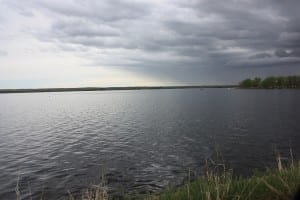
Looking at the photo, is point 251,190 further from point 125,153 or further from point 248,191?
point 125,153

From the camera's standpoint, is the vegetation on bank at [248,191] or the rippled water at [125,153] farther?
the rippled water at [125,153]

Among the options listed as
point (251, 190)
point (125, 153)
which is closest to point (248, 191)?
point (251, 190)

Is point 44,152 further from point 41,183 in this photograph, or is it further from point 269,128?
point 269,128

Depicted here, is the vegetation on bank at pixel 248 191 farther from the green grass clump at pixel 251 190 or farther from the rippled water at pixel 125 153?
the rippled water at pixel 125 153

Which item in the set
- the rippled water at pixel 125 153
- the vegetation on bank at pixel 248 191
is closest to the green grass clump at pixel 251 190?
the vegetation on bank at pixel 248 191

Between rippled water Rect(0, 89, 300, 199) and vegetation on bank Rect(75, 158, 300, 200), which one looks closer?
vegetation on bank Rect(75, 158, 300, 200)

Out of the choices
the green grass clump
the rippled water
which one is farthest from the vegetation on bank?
the rippled water

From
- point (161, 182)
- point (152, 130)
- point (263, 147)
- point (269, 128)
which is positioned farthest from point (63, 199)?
point (269, 128)

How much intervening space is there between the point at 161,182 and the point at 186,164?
510cm

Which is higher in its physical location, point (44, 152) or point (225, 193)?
point (225, 193)

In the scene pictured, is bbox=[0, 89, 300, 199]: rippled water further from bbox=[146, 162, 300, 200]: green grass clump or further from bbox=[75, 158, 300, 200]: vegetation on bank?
bbox=[146, 162, 300, 200]: green grass clump

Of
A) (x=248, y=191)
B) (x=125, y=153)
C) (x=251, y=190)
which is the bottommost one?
(x=125, y=153)

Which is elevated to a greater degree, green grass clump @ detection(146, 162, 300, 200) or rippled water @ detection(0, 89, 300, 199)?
green grass clump @ detection(146, 162, 300, 200)

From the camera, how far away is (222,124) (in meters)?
53.0
